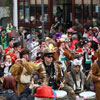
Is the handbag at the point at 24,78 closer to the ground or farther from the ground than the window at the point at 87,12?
closer to the ground

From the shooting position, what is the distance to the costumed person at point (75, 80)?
959 cm

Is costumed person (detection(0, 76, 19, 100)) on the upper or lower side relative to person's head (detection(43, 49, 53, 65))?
lower

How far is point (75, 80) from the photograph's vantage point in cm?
965

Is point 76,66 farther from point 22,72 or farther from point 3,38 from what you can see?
point 3,38

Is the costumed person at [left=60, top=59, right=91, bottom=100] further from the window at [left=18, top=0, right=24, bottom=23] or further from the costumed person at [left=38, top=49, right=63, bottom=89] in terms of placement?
the window at [left=18, top=0, right=24, bottom=23]

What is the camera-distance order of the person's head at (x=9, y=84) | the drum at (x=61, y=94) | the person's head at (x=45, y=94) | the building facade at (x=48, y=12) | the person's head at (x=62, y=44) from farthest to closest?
the building facade at (x=48, y=12)
the person's head at (x=62, y=44)
the drum at (x=61, y=94)
the person's head at (x=9, y=84)
the person's head at (x=45, y=94)

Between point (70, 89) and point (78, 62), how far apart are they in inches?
25.1

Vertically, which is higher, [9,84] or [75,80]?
[9,84]

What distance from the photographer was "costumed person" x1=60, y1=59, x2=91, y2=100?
31.5 feet

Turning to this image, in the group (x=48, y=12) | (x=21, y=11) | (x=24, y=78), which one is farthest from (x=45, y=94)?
(x=21, y=11)

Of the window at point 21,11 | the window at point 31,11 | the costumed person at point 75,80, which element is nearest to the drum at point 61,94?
the costumed person at point 75,80

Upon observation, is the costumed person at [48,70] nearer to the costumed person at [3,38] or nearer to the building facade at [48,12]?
→ the costumed person at [3,38]

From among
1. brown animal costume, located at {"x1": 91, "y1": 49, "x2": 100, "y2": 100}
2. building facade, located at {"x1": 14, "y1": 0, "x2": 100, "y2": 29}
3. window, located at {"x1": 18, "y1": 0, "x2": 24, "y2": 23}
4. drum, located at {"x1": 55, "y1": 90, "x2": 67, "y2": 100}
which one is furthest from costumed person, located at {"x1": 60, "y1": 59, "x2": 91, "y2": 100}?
window, located at {"x1": 18, "y1": 0, "x2": 24, "y2": 23}

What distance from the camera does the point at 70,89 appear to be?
947cm
